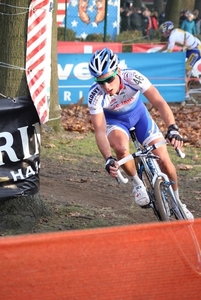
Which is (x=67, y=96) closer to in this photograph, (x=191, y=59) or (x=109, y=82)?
(x=191, y=59)

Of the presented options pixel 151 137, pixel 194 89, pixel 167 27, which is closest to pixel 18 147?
Result: pixel 151 137

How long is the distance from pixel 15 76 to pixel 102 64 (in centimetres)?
156

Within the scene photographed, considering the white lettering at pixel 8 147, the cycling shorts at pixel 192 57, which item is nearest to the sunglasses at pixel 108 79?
the white lettering at pixel 8 147

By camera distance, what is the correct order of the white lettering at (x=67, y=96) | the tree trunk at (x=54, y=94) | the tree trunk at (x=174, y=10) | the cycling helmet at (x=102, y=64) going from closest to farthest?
the cycling helmet at (x=102, y=64)
the tree trunk at (x=54, y=94)
the white lettering at (x=67, y=96)
the tree trunk at (x=174, y=10)

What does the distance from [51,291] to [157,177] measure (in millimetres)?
2761

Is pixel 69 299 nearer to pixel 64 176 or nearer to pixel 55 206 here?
pixel 55 206

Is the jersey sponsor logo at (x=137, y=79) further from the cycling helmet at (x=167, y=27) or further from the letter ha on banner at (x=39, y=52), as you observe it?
the cycling helmet at (x=167, y=27)

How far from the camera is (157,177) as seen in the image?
6523 mm

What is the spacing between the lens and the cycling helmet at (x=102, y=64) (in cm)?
636

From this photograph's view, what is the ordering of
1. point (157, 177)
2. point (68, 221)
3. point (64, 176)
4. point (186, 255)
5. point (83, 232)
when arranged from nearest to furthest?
point (83, 232), point (186, 255), point (157, 177), point (68, 221), point (64, 176)

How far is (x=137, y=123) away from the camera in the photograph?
7.09 metres

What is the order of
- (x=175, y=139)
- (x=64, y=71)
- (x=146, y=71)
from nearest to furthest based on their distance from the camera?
1. (x=175, y=139)
2. (x=64, y=71)
3. (x=146, y=71)

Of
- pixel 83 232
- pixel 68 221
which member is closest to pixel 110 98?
pixel 68 221

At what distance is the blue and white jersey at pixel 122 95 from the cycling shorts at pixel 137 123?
0.16 ft
